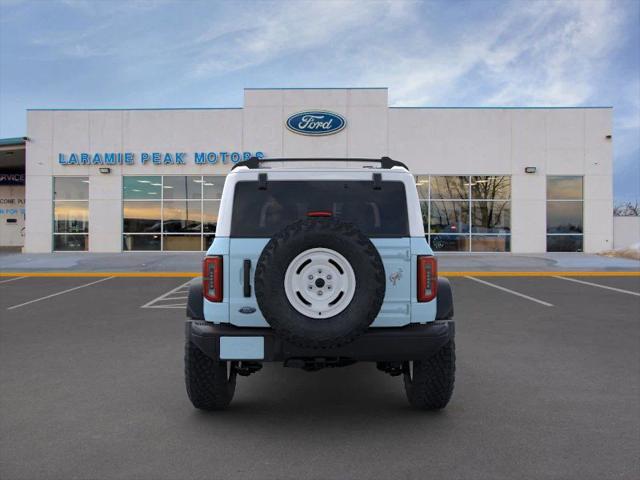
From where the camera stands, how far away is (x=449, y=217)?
2206 centimetres

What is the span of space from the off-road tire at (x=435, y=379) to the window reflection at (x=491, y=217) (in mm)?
18972

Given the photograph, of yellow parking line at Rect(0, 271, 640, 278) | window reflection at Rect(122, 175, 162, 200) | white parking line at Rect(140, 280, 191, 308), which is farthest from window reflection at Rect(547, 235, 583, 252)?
window reflection at Rect(122, 175, 162, 200)

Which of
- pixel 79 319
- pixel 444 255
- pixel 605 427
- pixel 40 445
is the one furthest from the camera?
pixel 444 255

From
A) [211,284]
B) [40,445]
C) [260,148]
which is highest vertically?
[260,148]

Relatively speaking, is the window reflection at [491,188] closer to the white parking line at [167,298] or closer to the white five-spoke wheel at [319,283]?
the white parking line at [167,298]

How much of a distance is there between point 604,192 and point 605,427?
21.0 m

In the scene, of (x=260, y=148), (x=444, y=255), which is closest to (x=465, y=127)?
(x=444, y=255)

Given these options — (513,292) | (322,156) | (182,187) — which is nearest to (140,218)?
(182,187)

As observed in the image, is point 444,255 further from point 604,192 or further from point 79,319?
point 79,319

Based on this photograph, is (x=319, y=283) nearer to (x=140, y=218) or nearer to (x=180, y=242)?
(x=180, y=242)

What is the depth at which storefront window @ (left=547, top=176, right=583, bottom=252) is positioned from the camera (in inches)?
864

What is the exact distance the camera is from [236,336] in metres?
3.56

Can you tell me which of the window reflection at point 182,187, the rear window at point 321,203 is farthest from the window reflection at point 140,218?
the rear window at point 321,203

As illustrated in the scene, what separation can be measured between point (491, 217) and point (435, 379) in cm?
1934
